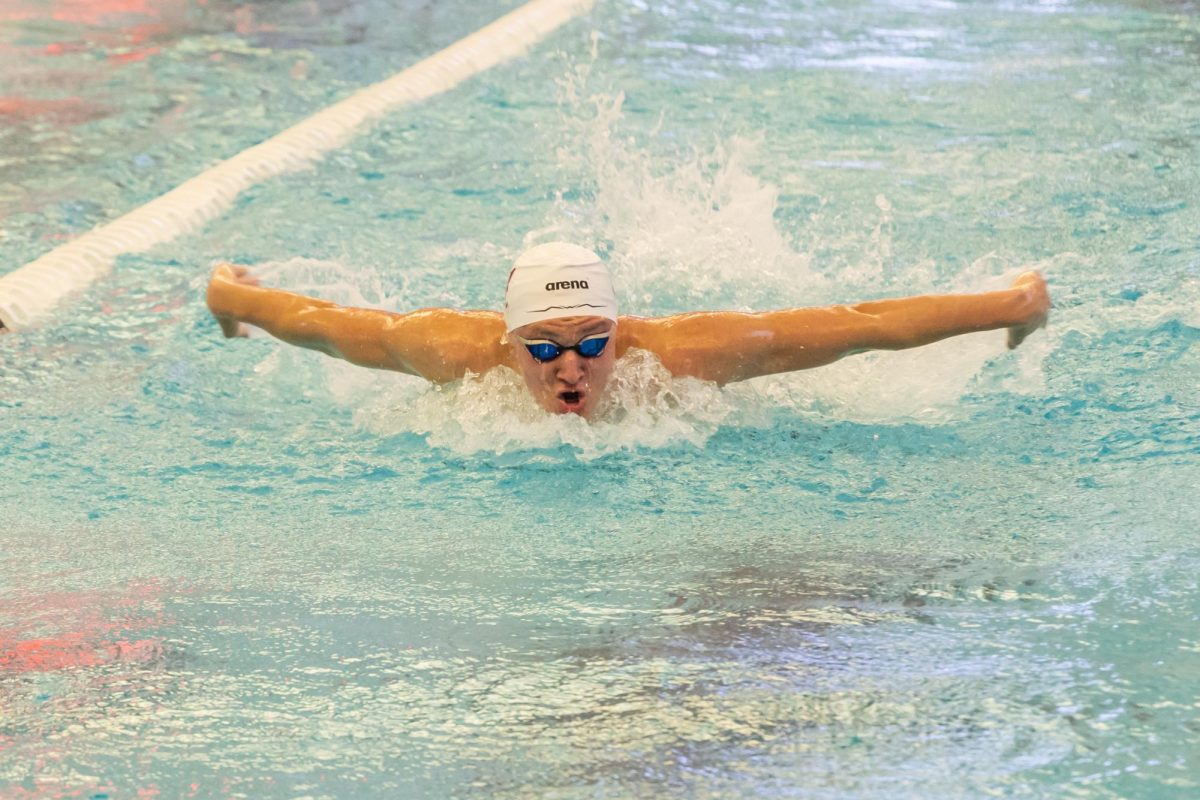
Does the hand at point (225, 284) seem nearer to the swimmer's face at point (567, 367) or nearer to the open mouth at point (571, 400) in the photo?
the swimmer's face at point (567, 367)

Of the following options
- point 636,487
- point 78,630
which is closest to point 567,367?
point 636,487

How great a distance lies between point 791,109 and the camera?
672 cm

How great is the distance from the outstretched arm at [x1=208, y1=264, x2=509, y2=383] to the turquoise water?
0.30 feet

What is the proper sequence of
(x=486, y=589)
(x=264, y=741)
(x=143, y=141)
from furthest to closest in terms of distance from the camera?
(x=143, y=141)
(x=486, y=589)
(x=264, y=741)

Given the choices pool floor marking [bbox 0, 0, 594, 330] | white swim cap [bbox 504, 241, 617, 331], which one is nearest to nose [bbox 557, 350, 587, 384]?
white swim cap [bbox 504, 241, 617, 331]

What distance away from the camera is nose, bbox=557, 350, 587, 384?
3.43m

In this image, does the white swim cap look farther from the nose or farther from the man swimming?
the nose

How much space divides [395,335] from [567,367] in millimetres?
517

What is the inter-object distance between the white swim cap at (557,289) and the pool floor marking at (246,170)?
2.04 m

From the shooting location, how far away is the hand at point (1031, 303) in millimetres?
3385

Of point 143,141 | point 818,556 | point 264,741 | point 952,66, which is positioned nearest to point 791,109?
point 952,66

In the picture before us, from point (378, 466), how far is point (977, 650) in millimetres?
1650

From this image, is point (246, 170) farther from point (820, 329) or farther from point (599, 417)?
point (820, 329)

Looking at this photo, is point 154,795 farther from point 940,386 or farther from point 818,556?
point 940,386
